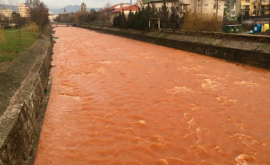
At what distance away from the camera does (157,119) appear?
26.8 ft

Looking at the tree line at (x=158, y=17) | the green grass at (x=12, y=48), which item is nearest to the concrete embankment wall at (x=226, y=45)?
the tree line at (x=158, y=17)

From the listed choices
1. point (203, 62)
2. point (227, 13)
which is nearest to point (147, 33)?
point (203, 62)

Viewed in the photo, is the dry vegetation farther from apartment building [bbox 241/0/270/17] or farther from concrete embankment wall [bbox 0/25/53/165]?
apartment building [bbox 241/0/270/17]

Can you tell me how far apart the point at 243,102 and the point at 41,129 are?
8368 mm

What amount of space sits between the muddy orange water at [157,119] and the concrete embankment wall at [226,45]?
1826mm

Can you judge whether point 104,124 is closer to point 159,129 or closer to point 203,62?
point 159,129

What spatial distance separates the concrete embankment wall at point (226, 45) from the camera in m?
15.7

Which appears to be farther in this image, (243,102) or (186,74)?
(186,74)

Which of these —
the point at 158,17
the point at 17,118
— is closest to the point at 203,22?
the point at 158,17

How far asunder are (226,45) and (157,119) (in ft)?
44.2

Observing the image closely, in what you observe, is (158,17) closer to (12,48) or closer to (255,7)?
(12,48)

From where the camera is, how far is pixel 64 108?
924cm

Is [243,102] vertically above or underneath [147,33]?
underneath

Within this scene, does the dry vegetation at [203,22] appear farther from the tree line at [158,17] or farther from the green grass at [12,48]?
the green grass at [12,48]
